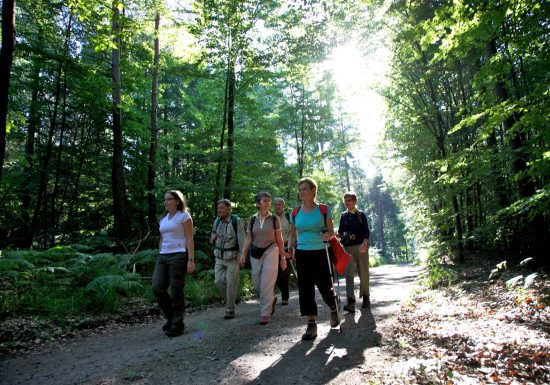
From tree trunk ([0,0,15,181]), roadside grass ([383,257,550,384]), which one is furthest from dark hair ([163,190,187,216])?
roadside grass ([383,257,550,384])

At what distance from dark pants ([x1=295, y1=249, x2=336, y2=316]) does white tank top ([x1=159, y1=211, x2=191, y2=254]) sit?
1938 millimetres

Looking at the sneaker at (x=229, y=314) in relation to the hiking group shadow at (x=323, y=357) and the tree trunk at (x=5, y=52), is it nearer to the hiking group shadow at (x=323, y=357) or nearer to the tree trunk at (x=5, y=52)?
the hiking group shadow at (x=323, y=357)

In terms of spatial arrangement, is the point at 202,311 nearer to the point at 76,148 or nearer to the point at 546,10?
the point at 546,10

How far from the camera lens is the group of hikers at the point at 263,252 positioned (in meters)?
5.25

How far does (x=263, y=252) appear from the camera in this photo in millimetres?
6383

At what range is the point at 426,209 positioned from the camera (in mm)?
22672

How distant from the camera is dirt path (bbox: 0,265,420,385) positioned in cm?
384

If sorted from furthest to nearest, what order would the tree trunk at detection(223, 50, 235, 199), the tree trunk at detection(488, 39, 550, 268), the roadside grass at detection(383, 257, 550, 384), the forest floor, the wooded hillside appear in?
the tree trunk at detection(223, 50, 235, 199) < the wooded hillside < the tree trunk at detection(488, 39, 550, 268) < the forest floor < the roadside grass at detection(383, 257, 550, 384)

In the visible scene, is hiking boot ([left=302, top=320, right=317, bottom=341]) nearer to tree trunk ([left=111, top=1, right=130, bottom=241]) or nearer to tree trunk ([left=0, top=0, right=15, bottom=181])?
tree trunk ([left=0, top=0, right=15, bottom=181])

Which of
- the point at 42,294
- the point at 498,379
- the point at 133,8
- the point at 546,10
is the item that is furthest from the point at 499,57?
the point at 133,8

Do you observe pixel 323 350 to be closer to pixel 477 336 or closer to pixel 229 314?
pixel 477 336

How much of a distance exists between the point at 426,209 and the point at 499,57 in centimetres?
1761

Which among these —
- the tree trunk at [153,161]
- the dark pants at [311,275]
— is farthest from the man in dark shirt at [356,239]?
the tree trunk at [153,161]

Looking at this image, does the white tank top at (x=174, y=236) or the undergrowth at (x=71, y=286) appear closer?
the white tank top at (x=174, y=236)
